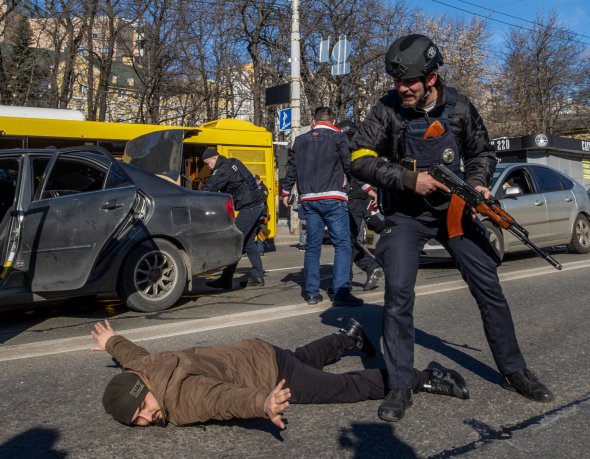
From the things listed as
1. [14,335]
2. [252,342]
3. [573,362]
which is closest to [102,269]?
[14,335]

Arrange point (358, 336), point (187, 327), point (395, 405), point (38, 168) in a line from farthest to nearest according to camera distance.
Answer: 1. point (38, 168)
2. point (187, 327)
3. point (358, 336)
4. point (395, 405)

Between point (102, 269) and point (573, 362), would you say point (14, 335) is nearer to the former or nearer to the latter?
point (102, 269)

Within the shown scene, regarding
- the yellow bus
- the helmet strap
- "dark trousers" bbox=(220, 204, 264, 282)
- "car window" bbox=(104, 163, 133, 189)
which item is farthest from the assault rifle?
the yellow bus

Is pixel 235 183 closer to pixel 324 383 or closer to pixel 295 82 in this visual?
pixel 324 383

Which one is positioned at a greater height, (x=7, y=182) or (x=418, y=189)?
(x=7, y=182)

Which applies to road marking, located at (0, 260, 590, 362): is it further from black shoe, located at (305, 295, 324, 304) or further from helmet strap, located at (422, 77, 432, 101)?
helmet strap, located at (422, 77, 432, 101)

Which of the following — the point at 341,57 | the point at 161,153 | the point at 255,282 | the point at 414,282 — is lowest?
the point at 255,282

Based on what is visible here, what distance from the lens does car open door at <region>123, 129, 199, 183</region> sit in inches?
291

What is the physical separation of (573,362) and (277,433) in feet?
7.27

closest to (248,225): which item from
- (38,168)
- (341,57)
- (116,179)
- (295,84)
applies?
(116,179)

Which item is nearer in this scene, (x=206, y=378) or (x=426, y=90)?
(x=206, y=378)

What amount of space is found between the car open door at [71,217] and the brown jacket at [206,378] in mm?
2691

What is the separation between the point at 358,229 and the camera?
7836 millimetres

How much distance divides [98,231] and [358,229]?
3.19 meters
